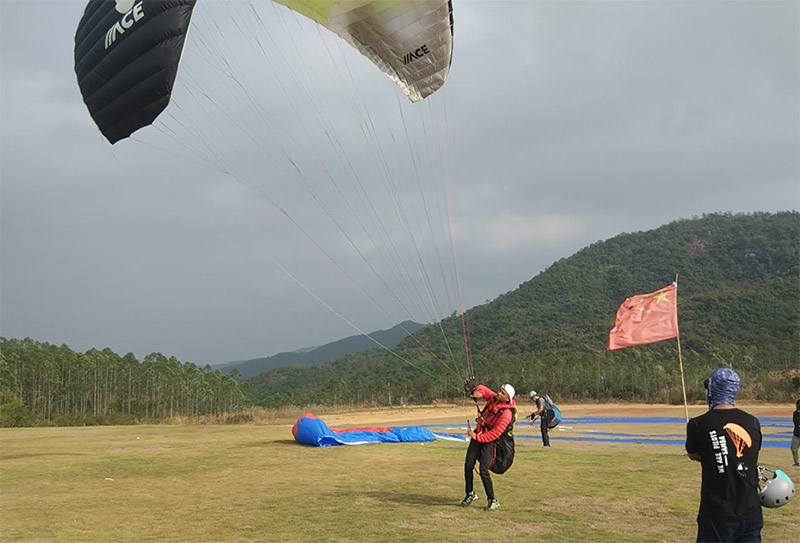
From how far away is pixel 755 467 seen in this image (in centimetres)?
384

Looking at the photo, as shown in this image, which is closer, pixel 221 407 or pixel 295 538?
pixel 295 538

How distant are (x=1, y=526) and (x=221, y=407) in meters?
→ 66.2

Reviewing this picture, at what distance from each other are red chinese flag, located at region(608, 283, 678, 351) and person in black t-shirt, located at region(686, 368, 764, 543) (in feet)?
34.2

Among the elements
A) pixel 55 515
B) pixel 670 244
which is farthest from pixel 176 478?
pixel 670 244

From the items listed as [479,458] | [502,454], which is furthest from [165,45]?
[502,454]

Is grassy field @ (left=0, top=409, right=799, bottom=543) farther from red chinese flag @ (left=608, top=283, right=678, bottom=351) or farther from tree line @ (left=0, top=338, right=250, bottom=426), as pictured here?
tree line @ (left=0, top=338, right=250, bottom=426)

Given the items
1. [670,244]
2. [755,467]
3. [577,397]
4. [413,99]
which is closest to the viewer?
[755,467]

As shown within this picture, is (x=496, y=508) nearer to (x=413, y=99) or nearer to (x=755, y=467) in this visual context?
(x=755, y=467)

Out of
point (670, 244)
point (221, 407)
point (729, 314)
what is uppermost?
point (670, 244)

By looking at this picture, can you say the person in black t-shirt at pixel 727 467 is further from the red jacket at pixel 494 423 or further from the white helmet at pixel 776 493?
the red jacket at pixel 494 423

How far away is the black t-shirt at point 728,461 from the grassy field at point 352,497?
2.89 meters

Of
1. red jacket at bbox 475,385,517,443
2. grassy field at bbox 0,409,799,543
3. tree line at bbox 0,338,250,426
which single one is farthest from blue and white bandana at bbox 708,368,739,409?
tree line at bbox 0,338,250,426

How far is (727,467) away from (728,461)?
4 centimetres

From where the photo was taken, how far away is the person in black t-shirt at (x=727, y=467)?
3.71 m
